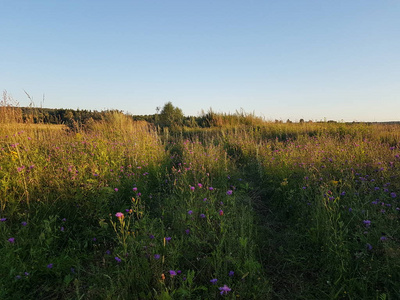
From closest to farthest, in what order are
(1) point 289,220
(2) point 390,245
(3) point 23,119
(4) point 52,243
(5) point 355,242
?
1. (2) point 390,245
2. (5) point 355,242
3. (4) point 52,243
4. (1) point 289,220
5. (3) point 23,119

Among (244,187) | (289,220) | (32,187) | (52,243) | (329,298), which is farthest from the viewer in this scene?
(244,187)

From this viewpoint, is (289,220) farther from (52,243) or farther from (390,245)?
(52,243)

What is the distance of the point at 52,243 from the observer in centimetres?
240

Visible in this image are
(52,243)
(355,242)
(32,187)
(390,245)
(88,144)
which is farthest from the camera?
(88,144)

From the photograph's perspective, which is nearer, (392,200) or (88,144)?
(392,200)

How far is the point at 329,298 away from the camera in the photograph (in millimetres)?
1836

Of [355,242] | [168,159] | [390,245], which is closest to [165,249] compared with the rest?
[355,242]

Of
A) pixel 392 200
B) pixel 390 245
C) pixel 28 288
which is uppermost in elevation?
pixel 392 200

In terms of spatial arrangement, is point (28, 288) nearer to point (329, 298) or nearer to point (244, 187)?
point (329, 298)

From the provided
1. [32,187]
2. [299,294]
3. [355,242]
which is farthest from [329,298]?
[32,187]

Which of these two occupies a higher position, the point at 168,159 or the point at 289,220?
the point at 168,159

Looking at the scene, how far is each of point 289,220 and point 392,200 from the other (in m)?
1.23

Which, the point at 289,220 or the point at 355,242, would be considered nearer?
the point at 355,242

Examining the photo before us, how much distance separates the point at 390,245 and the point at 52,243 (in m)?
3.31
